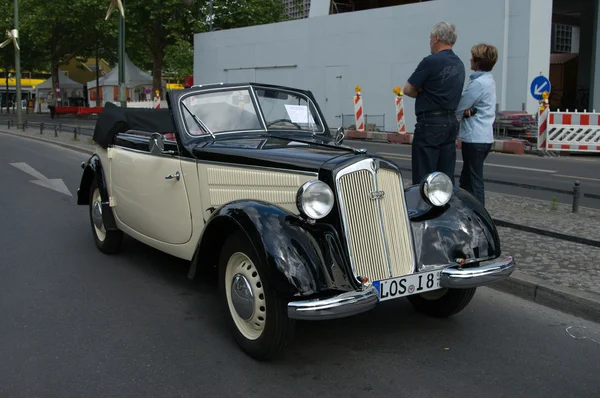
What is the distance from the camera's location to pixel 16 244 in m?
6.69

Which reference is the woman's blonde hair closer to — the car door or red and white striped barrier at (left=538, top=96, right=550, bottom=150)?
the car door

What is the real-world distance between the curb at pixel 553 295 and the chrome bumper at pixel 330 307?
6.64 ft

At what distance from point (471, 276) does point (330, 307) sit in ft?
3.29

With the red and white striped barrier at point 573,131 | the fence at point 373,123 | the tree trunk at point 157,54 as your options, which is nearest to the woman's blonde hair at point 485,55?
the red and white striped barrier at point 573,131

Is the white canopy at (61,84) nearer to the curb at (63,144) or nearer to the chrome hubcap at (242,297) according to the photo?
the curb at (63,144)

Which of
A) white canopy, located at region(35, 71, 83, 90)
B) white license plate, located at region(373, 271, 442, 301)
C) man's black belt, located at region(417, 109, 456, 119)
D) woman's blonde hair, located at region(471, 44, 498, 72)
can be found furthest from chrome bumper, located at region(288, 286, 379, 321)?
white canopy, located at region(35, 71, 83, 90)

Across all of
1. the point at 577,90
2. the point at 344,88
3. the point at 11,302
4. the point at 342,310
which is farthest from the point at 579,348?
the point at 577,90

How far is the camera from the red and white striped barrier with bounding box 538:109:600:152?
16766 mm

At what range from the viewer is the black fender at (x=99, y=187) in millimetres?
6043

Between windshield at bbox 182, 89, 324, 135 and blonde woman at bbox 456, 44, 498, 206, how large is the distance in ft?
6.44

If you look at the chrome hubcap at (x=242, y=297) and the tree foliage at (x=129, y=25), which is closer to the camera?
the chrome hubcap at (x=242, y=297)

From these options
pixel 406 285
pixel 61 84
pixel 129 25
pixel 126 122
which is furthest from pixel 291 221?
pixel 61 84

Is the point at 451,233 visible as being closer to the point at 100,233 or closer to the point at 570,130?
the point at 100,233

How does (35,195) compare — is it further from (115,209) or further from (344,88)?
(344,88)
